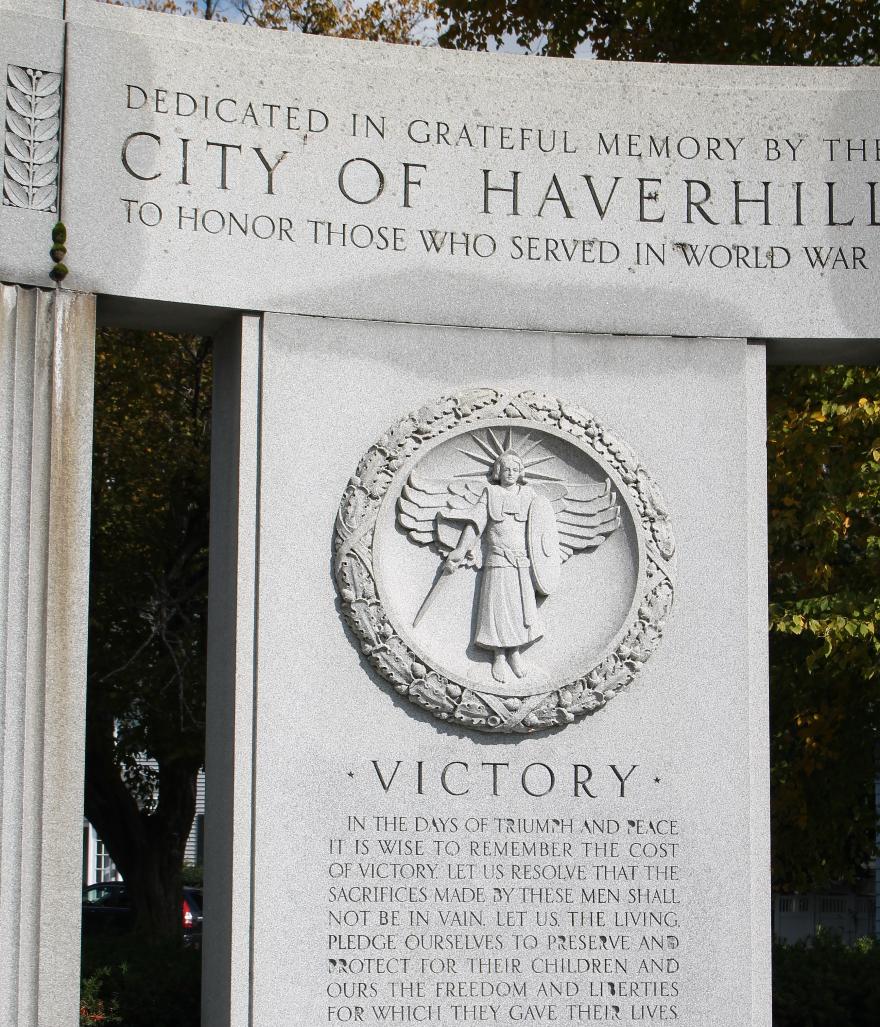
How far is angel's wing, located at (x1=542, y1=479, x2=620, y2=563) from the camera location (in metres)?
8.89

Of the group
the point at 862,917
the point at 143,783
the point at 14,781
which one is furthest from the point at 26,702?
the point at 862,917

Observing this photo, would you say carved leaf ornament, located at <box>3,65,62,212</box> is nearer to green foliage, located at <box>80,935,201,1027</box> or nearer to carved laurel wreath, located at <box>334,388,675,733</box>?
carved laurel wreath, located at <box>334,388,675,733</box>

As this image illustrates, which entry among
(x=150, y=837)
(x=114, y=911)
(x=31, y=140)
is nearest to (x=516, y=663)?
(x=31, y=140)

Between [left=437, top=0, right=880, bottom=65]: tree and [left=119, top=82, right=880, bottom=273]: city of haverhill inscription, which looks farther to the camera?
[left=437, top=0, right=880, bottom=65]: tree

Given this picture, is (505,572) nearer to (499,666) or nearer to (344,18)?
(499,666)

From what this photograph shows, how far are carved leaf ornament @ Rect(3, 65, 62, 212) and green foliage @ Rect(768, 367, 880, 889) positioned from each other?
8.44 metres

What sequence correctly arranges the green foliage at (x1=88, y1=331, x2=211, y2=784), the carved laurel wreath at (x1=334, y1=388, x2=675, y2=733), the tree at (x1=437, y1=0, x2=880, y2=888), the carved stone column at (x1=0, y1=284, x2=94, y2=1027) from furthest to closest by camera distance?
the green foliage at (x1=88, y1=331, x2=211, y2=784), the tree at (x1=437, y1=0, x2=880, y2=888), the carved laurel wreath at (x1=334, y1=388, x2=675, y2=733), the carved stone column at (x1=0, y1=284, x2=94, y2=1027)

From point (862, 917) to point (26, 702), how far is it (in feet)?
101

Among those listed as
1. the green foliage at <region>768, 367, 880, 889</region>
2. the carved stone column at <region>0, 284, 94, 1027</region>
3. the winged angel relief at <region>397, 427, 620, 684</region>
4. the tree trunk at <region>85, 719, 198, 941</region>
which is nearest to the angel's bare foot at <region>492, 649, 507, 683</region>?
the winged angel relief at <region>397, 427, 620, 684</region>

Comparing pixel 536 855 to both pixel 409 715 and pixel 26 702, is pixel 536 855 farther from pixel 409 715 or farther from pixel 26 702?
pixel 26 702

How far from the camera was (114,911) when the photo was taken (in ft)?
83.9

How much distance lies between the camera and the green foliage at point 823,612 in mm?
15234

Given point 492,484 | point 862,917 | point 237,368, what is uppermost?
point 237,368

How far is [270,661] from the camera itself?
8438mm
